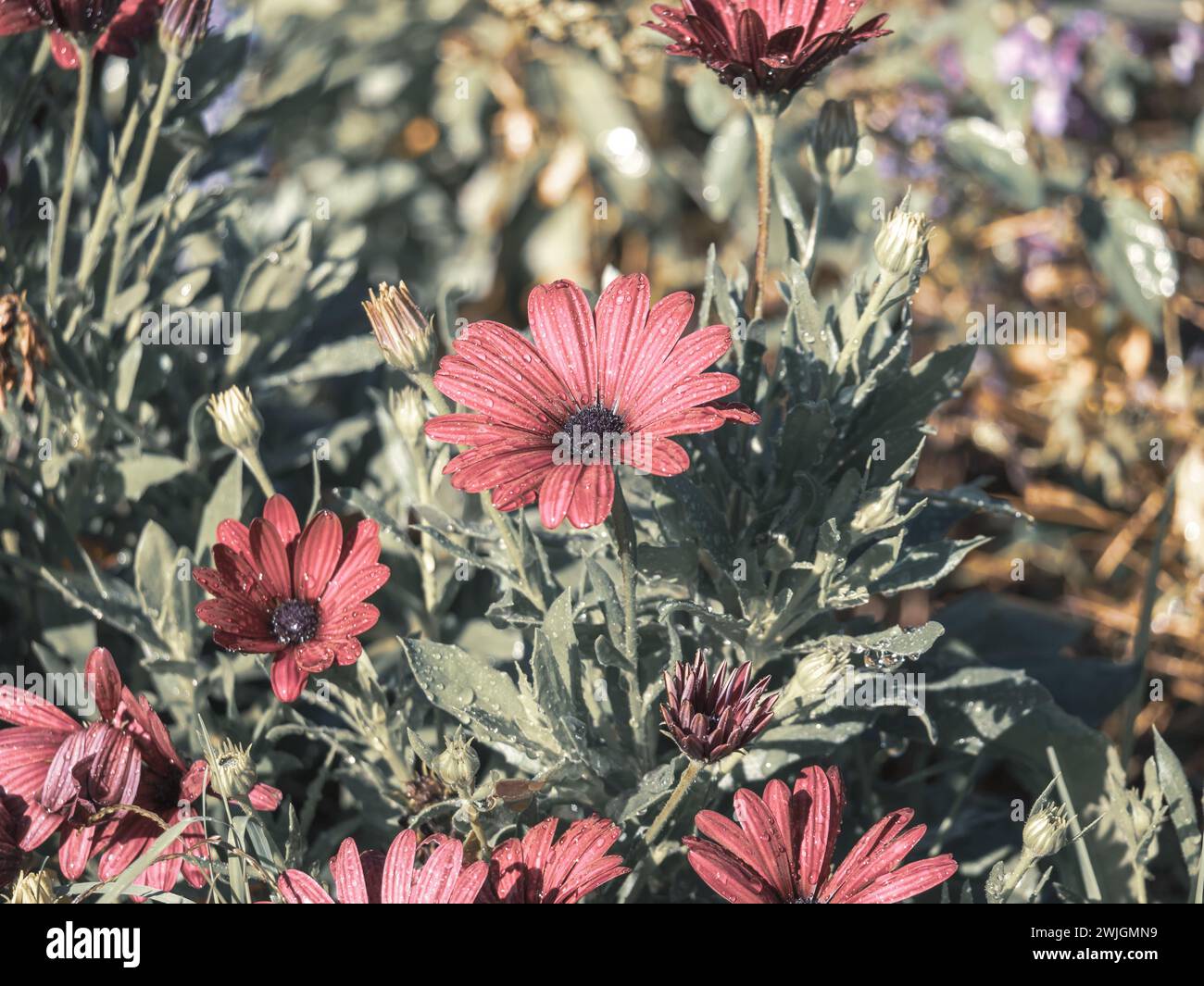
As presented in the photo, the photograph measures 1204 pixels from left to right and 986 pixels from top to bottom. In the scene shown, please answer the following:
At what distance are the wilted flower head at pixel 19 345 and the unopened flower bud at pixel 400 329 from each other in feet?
0.92

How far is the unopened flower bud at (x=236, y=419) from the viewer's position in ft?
2.35

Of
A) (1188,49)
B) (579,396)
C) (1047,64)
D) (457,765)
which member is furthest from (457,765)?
(1188,49)

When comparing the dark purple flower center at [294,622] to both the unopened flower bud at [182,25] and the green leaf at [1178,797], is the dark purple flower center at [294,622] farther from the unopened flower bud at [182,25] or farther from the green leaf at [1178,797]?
the green leaf at [1178,797]

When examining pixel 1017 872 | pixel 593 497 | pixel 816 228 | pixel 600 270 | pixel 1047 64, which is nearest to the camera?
pixel 593 497

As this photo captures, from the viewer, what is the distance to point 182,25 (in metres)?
0.78

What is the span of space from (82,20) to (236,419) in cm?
25

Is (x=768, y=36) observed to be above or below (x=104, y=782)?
above

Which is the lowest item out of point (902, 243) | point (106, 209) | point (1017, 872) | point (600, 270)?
point (1017, 872)

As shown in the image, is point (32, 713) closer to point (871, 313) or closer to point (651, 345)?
point (651, 345)

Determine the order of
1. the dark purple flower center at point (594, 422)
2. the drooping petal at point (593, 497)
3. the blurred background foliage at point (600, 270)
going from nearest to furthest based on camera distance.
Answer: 1. the drooping petal at point (593, 497)
2. the dark purple flower center at point (594, 422)
3. the blurred background foliage at point (600, 270)

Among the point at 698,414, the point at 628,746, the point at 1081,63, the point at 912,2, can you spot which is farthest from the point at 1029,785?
the point at 912,2

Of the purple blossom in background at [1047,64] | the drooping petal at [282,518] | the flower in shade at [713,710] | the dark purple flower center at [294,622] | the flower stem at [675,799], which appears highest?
the purple blossom in background at [1047,64]

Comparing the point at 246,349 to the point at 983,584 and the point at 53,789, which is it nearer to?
the point at 53,789

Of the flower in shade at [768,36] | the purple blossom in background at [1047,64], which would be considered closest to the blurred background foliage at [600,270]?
the purple blossom in background at [1047,64]
